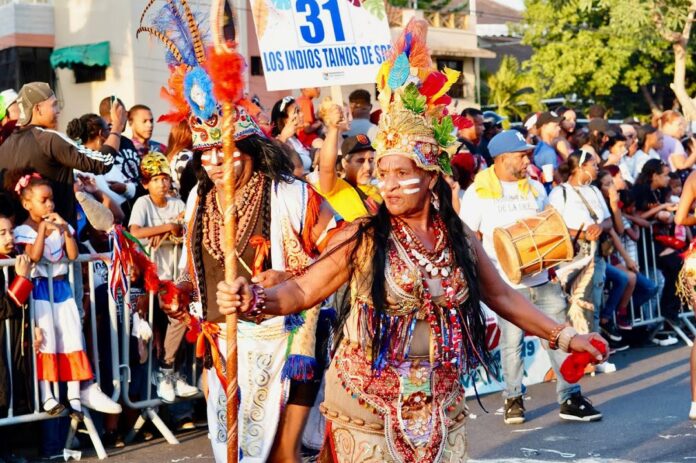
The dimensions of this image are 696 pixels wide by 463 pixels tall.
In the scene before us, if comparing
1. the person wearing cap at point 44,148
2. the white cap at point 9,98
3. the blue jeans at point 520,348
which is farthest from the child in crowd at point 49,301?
the blue jeans at point 520,348

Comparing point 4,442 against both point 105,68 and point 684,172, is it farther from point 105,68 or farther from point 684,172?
point 105,68

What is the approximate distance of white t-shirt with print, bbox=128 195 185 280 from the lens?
864 centimetres

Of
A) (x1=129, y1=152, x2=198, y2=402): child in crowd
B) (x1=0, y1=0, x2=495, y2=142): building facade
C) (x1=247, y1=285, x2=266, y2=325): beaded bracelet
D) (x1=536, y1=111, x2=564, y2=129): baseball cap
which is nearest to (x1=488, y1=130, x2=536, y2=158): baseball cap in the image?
(x1=129, y1=152, x2=198, y2=402): child in crowd

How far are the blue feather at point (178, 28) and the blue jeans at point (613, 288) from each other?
7660 mm

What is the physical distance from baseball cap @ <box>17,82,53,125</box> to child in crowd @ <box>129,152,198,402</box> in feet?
3.12

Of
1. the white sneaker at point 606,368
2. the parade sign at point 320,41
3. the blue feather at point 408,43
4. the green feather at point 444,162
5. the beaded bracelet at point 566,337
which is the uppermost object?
the parade sign at point 320,41

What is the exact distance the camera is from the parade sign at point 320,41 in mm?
9406

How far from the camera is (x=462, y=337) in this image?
4.76 meters

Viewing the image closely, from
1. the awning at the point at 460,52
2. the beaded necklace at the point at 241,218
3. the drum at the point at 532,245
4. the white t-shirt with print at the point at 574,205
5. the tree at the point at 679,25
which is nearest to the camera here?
the beaded necklace at the point at 241,218

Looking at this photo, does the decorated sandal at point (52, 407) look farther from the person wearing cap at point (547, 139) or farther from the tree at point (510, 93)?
the tree at point (510, 93)

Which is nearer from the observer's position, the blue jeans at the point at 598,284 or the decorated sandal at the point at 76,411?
the decorated sandal at the point at 76,411

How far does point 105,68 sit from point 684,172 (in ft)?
38.6

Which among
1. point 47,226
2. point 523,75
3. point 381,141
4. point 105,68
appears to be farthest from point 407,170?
point 523,75

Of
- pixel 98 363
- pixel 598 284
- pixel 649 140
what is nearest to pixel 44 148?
pixel 98 363
